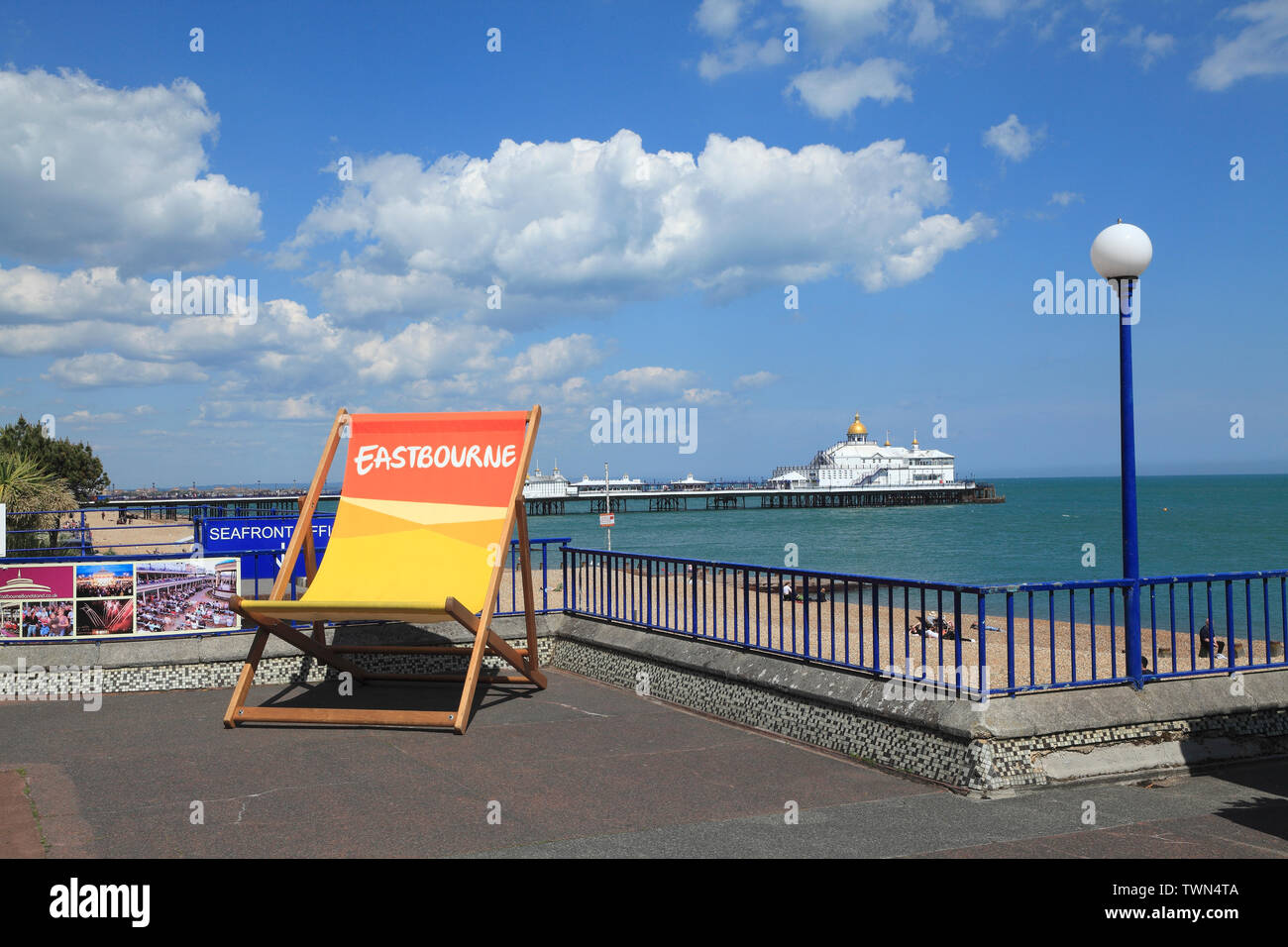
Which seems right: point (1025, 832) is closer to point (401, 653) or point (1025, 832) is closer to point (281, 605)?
point (281, 605)

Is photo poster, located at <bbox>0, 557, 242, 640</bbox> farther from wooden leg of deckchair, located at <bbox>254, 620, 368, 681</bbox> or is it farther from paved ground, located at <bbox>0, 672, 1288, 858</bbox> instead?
paved ground, located at <bbox>0, 672, 1288, 858</bbox>

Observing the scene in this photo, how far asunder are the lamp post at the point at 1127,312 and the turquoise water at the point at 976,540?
39.8 m

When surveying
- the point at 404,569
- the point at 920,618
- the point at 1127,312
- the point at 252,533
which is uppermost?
the point at 1127,312

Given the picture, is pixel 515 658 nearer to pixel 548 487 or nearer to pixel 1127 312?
pixel 1127 312

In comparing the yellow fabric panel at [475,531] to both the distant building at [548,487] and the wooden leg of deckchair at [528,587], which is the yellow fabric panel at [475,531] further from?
the distant building at [548,487]

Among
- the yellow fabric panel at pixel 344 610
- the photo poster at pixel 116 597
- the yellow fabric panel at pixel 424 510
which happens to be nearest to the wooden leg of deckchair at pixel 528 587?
the yellow fabric panel at pixel 424 510

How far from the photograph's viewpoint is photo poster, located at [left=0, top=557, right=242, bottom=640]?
928 centimetres

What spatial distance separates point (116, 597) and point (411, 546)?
3160mm

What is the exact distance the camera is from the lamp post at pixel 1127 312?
22.0ft

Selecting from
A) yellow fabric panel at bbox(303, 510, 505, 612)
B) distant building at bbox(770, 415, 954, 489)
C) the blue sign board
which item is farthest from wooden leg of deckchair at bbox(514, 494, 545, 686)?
distant building at bbox(770, 415, 954, 489)

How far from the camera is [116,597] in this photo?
938 cm

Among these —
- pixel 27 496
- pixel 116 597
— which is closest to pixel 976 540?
pixel 27 496

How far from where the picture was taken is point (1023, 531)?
87875mm

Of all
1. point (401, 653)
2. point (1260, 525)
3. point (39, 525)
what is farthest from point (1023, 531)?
point (401, 653)
